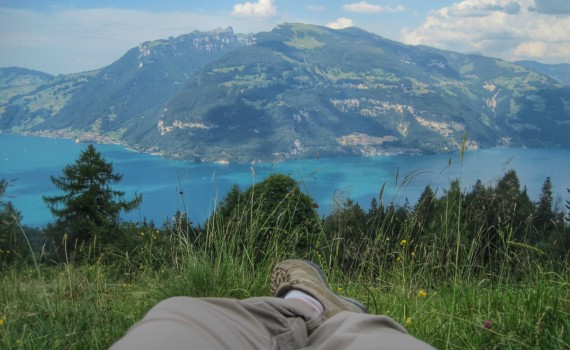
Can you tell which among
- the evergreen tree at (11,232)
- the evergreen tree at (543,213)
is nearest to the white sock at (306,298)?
the evergreen tree at (11,232)

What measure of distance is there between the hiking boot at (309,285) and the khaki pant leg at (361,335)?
29 centimetres

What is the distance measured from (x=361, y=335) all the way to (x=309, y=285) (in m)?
0.69

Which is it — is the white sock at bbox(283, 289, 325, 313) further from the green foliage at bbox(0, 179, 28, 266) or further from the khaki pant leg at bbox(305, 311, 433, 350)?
the green foliage at bbox(0, 179, 28, 266)

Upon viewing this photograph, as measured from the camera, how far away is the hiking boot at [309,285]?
1.78 meters

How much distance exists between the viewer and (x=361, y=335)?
1190mm

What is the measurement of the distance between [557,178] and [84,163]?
6449 centimetres

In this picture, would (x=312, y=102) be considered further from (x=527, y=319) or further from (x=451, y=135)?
(x=527, y=319)

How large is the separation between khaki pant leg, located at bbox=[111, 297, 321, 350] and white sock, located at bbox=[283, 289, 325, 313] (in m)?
0.10

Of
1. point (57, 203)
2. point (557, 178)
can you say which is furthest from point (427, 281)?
point (557, 178)

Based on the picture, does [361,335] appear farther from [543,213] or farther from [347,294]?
[543,213]

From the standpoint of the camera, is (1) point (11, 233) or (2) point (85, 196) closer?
(1) point (11, 233)

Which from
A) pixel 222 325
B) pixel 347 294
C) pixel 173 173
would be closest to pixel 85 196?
pixel 347 294

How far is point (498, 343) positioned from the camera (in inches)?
63.4

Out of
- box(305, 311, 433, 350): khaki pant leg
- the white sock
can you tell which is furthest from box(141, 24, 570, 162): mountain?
box(305, 311, 433, 350): khaki pant leg
